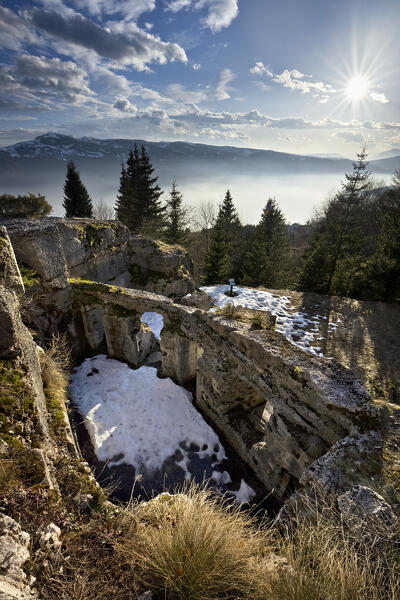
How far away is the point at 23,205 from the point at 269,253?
23.3 meters

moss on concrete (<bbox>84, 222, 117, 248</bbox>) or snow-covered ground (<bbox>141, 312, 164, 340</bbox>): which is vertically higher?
moss on concrete (<bbox>84, 222, 117, 248</bbox>)

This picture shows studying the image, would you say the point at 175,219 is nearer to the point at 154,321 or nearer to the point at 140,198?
the point at 140,198

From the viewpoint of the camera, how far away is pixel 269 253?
26391mm

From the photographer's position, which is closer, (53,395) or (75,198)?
(53,395)

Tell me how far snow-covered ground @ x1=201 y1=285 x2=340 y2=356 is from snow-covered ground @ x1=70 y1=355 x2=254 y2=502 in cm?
571

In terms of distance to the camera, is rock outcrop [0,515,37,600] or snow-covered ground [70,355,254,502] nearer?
rock outcrop [0,515,37,600]

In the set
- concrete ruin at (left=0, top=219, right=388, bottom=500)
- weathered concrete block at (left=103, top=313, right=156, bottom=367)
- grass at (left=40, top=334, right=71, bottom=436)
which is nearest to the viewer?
concrete ruin at (left=0, top=219, right=388, bottom=500)

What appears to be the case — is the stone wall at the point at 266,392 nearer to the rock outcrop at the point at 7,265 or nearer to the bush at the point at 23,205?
the rock outcrop at the point at 7,265

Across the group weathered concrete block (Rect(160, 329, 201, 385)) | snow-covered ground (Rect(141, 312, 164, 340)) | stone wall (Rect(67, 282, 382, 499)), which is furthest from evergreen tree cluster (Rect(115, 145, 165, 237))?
weathered concrete block (Rect(160, 329, 201, 385))

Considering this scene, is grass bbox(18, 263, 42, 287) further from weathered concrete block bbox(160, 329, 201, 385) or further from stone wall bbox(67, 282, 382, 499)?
weathered concrete block bbox(160, 329, 201, 385)

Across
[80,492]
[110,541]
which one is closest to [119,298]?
[80,492]

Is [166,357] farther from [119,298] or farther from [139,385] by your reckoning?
[119,298]

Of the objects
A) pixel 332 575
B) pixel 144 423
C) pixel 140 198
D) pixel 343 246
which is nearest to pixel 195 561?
pixel 332 575

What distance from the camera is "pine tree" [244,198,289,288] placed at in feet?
78.1
